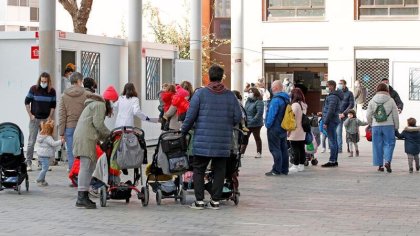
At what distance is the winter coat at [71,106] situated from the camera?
1622 centimetres

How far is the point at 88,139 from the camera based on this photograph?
538 inches

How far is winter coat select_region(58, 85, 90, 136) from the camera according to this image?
16.2 metres

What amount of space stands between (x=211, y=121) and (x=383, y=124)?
6.85m

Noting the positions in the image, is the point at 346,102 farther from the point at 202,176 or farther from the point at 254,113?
the point at 202,176

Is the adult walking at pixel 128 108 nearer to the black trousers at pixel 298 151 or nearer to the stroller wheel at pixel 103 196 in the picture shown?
the black trousers at pixel 298 151

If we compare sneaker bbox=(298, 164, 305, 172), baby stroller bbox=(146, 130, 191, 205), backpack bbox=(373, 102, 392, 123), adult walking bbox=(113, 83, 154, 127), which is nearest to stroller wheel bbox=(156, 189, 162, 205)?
baby stroller bbox=(146, 130, 191, 205)

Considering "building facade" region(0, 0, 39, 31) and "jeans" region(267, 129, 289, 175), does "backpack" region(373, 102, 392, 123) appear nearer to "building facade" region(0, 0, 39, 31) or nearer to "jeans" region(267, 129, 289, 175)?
"jeans" region(267, 129, 289, 175)

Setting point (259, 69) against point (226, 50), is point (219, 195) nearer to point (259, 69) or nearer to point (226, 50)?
point (259, 69)

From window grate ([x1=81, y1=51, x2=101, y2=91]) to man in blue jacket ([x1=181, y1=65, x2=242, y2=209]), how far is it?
28.3ft

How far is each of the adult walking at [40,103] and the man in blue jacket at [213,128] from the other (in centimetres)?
534

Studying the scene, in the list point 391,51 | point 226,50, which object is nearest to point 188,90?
point 391,51

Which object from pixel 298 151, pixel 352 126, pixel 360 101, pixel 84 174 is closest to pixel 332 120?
pixel 298 151

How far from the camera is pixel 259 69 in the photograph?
4278 centimetres

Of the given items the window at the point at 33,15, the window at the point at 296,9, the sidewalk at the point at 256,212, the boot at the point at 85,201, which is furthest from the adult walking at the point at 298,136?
the window at the point at 33,15
